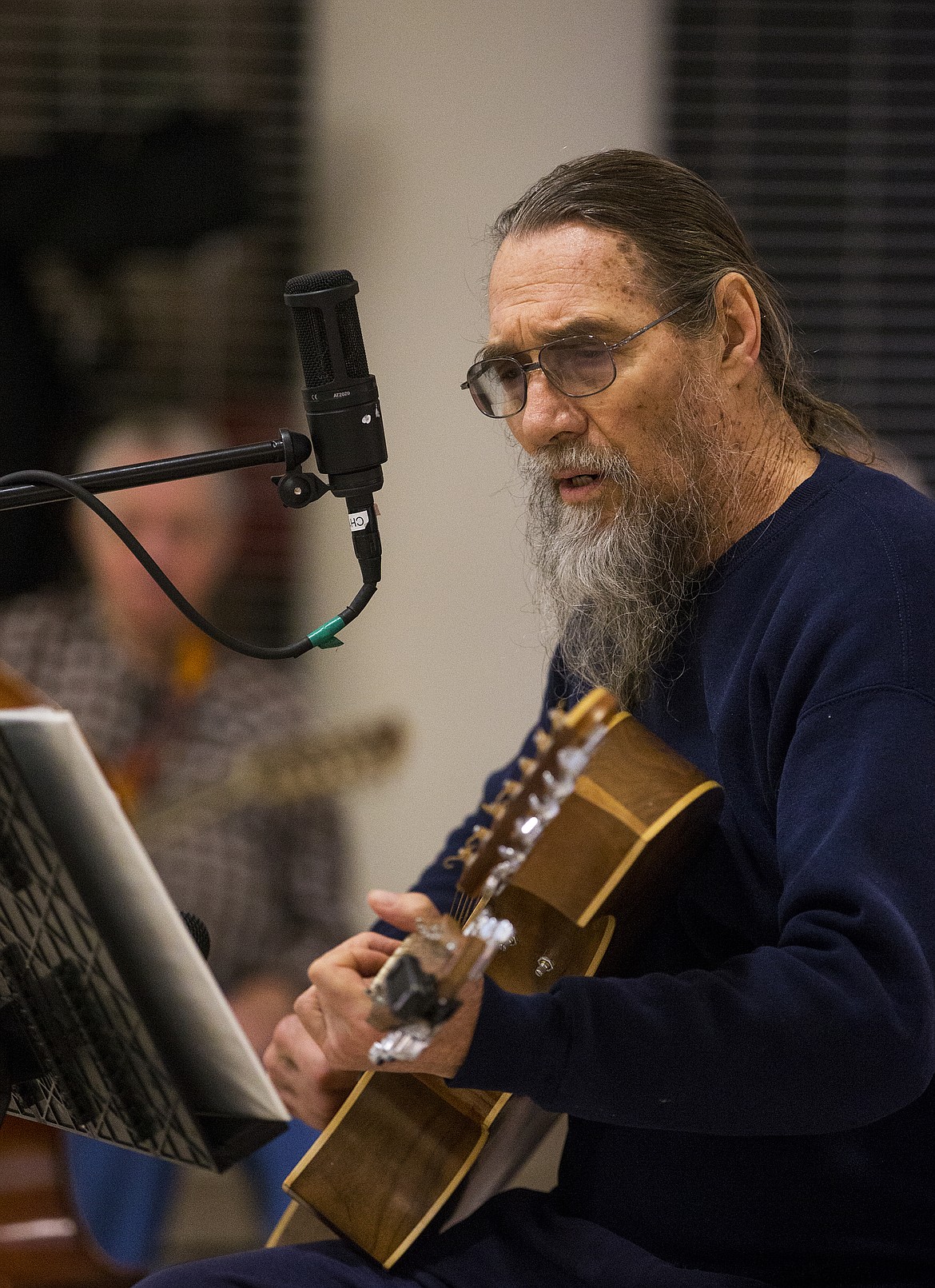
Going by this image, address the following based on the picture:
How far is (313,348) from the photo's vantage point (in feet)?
4.25

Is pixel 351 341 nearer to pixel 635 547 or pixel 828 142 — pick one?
pixel 635 547

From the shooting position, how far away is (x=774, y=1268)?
4.35 feet

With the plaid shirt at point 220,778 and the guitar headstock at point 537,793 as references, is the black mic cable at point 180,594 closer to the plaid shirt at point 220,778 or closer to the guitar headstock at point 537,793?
the guitar headstock at point 537,793

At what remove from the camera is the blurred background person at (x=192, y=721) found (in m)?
2.92

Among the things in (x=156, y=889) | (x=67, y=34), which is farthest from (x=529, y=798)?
(x=67, y=34)

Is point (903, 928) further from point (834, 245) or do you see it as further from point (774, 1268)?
point (834, 245)

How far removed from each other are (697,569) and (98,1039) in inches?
29.7

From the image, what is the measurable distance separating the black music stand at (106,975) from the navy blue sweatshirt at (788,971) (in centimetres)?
19

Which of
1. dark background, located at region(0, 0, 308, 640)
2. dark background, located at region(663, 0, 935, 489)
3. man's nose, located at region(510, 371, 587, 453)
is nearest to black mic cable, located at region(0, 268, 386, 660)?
man's nose, located at region(510, 371, 587, 453)

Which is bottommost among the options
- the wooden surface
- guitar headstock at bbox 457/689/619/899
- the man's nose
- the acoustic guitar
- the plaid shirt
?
the wooden surface

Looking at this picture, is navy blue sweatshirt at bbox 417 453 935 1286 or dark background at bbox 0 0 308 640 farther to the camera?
dark background at bbox 0 0 308 640

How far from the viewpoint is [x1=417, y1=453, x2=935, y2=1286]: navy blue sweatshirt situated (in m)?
1.11

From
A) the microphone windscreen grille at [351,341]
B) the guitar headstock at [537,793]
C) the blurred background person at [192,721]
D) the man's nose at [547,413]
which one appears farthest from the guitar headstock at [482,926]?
the blurred background person at [192,721]

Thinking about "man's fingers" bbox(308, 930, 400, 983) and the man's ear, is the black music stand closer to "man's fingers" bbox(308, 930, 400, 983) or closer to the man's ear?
"man's fingers" bbox(308, 930, 400, 983)
